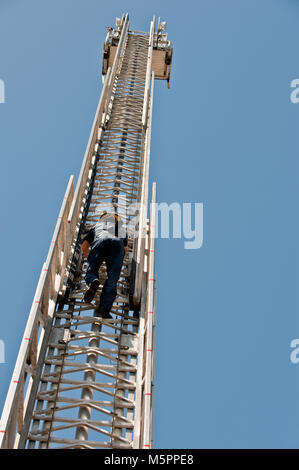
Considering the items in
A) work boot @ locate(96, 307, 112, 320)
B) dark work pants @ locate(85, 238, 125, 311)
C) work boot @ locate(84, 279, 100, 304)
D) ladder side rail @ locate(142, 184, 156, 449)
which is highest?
dark work pants @ locate(85, 238, 125, 311)

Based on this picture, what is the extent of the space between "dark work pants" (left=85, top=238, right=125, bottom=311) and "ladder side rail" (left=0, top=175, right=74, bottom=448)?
560 mm

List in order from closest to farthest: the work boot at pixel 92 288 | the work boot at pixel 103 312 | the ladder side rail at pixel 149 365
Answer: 1. the ladder side rail at pixel 149 365
2. the work boot at pixel 92 288
3. the work boot at pixel 103 312

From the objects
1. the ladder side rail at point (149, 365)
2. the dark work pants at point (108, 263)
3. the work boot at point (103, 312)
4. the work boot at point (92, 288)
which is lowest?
the ladder side rail at point (149, 365)

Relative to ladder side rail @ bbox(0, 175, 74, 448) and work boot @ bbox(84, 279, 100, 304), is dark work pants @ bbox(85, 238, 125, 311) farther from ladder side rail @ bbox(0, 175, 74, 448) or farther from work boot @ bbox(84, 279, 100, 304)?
ladder side rail @ bbox(0, 175, 74, 448)

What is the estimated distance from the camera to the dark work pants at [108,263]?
7711 millimetres

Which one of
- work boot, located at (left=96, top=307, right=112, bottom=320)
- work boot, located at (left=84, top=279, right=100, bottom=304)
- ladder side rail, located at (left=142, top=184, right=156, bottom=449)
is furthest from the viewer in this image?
work boot, located at (left=96, top=307, right=112, bottom=320)

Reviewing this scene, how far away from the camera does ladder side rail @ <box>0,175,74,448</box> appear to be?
5438mm

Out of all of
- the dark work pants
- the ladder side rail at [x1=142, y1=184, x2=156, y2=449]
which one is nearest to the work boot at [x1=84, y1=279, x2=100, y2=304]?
the dark work pants

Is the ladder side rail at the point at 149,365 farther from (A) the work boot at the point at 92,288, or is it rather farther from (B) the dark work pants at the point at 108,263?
(A) the work boot at the point at 92,288

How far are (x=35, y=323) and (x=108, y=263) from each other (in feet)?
5.48

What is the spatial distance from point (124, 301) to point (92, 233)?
1190 mm

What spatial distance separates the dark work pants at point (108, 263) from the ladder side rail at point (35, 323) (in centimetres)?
56

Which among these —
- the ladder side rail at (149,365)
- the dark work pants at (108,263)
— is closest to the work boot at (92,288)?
the dark work pants at (108,263)
